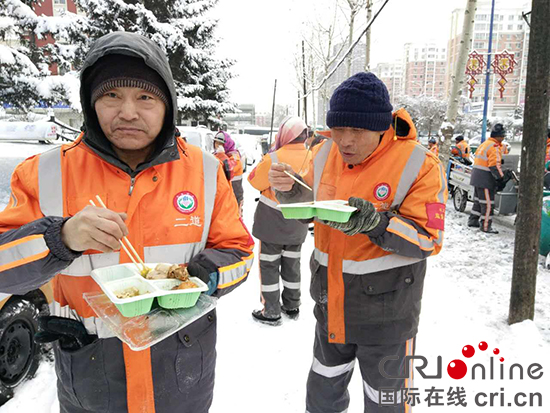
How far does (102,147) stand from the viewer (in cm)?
146

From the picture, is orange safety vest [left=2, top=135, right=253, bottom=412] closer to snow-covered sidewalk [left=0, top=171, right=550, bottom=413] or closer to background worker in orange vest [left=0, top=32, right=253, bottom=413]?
background worker in orange vest [left=0, top=32, right=253, bottom=413]

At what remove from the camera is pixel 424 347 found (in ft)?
12.2

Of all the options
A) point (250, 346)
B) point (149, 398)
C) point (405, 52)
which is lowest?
point (250, 346)

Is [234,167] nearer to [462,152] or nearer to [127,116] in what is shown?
[127,116]

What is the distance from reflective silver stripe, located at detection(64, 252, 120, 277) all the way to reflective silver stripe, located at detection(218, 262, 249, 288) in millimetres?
429

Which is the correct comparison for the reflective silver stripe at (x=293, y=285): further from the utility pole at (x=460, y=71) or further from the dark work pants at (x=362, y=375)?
the utility pole at (x=460, y=71)

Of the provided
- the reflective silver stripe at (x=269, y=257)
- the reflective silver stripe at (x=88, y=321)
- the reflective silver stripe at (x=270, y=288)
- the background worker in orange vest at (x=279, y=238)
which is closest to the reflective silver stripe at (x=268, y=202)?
the background worker in orange vest at (x=279, y=238)

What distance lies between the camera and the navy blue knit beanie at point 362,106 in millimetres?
2035

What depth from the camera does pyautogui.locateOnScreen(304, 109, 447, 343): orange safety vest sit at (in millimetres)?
2033

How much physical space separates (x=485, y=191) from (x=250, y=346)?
684 cm

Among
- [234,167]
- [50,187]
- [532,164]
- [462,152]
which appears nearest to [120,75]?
[50,187]

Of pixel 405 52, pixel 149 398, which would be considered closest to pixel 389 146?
pixel 149 398

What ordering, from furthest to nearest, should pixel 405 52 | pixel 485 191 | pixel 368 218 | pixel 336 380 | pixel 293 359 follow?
pixel 405 52 < pixel 485 191 < pixel 293 359 < pixel 336 380 < pixel 368 218

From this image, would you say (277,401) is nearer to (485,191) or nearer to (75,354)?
(75,354)
